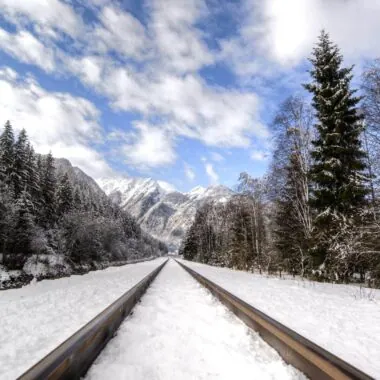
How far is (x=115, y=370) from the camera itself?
9.80ft

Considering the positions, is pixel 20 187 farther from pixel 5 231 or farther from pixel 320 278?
pixel 320 278

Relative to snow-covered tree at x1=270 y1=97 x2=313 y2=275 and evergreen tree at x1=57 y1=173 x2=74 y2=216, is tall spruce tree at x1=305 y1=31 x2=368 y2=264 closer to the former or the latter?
snow-covered tree at x1=270 y1=97 x2=313 y2=275

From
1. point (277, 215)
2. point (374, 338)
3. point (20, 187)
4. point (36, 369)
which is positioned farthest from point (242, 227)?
point (36, 369)

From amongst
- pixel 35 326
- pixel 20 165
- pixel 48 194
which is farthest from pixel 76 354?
pixel 48 194

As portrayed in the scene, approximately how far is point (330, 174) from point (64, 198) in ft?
162

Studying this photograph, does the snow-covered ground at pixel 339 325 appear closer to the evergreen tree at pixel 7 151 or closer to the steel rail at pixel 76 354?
the steel rail at pixel 76 354

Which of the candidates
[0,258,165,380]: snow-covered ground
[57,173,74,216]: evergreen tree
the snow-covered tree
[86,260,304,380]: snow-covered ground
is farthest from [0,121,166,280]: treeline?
[86,260,304,380]: snow-covered ground

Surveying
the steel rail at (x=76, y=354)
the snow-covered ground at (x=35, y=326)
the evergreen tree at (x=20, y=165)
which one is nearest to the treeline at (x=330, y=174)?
the snow-covered ground at (x=35, y=326)

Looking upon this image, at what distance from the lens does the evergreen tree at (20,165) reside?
42.1 m

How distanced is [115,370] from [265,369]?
1442 mm

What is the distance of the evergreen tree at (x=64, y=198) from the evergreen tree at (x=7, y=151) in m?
12.6

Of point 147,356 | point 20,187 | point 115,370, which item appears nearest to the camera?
point 115,370

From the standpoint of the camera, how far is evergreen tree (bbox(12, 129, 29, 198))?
4214 centimetres

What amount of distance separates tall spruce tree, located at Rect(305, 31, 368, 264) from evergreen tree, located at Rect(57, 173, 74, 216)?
1827 inches
